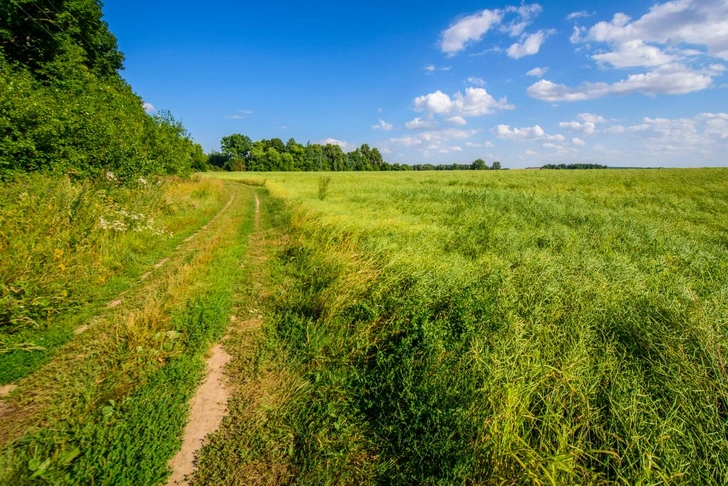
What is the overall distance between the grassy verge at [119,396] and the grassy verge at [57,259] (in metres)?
0.47

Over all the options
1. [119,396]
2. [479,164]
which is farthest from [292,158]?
[119,396]

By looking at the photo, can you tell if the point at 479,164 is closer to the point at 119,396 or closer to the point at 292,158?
the point at 292,158

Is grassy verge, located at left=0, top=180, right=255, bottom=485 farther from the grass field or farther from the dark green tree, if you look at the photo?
the dark green tree

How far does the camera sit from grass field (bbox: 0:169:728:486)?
2.31 metres

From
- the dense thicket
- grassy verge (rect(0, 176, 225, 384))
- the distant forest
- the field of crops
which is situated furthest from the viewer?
the distant forest

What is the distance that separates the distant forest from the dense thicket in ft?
226

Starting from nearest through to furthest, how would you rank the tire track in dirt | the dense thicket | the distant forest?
1. the tire track in dirt
2. the dense thicket
3. the distant forest

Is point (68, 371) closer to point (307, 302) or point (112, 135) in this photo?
point (307, 302)

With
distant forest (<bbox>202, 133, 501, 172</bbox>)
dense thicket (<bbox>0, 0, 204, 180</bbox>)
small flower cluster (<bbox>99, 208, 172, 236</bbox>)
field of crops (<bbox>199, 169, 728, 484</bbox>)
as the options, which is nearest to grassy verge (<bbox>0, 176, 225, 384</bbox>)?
small flower cluster (<bbox>99, 208, 172, 236</bbox>)

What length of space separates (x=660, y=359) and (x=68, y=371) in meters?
6.67

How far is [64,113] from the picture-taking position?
8.52 metres

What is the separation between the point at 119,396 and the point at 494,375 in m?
4.04

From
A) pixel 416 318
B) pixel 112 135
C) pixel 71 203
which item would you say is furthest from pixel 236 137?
pixel 416 318

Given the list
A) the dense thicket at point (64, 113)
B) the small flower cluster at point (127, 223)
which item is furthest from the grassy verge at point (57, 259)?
the dense thicket at point (64, 113)
